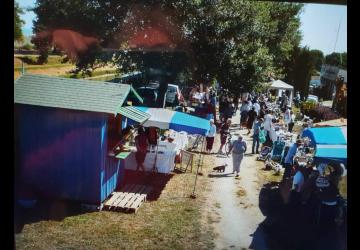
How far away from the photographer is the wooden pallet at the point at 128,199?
7.12 metres

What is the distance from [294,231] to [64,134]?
5.10 m

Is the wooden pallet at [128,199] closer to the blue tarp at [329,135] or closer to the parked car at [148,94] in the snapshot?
the blue tarp at [329,135]

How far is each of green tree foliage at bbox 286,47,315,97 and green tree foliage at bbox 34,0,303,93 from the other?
0.40 meters

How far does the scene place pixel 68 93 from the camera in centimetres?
671

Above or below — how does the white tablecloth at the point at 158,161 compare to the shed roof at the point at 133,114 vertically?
below

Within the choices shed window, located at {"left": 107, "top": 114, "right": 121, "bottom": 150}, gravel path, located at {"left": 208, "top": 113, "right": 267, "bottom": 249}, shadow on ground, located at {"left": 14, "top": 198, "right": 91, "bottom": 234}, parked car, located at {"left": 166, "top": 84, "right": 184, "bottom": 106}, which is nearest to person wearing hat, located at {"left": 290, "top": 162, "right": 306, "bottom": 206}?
gravel path, located at {"left": 208, "top": 113, "right": 267, "bottom": 249}

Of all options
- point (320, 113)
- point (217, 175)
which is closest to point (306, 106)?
point (320, 113)

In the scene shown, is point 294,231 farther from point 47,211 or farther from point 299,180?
point 47,211

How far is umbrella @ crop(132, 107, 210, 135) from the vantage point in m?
8.38

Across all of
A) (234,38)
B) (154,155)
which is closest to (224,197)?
(154,155)

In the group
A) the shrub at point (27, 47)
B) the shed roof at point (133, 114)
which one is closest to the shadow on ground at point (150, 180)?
the shed roof at point (133, 114)

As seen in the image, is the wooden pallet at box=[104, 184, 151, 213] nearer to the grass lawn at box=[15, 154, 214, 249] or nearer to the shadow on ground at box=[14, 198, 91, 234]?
the grass lawn at box=[15, 154, 214, 249]

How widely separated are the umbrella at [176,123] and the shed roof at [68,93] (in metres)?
1.76
